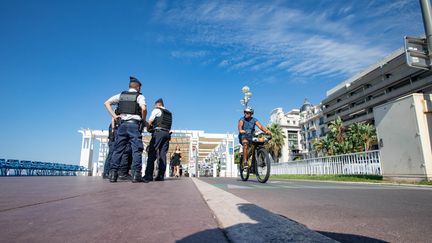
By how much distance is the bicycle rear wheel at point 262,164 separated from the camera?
18.9 ft

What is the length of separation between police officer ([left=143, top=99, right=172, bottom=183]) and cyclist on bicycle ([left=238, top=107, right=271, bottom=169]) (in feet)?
5.95

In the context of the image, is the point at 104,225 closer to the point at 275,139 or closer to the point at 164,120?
the point at 164,120

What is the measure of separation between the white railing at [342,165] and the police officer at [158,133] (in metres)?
8.43

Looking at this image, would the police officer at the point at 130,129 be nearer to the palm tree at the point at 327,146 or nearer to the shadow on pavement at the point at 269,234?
the shadow on pavement at the point at 269,234

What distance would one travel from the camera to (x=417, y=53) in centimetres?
528

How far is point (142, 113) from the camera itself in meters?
5.05

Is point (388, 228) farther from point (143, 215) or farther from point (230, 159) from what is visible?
point (230, 159)

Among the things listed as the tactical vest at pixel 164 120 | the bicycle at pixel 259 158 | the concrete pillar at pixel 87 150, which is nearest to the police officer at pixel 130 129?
the tactical vest at pixel 164 120

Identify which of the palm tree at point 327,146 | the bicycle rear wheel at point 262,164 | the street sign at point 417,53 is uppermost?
the palm tree at point 327,146

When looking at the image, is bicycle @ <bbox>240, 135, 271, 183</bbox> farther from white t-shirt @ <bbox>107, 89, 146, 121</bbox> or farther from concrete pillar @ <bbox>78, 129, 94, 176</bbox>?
concrete pillar @ <bbox>78, 129, 94, 176</bbox>

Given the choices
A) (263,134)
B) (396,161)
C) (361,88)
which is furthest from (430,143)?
(361,88)

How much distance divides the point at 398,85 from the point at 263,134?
50.4m

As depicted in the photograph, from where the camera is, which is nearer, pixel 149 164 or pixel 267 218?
pixel 267 218

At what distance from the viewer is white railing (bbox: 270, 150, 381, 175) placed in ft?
34.4
